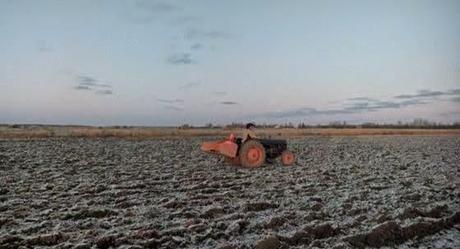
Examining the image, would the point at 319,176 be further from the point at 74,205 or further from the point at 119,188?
the point at 74,205

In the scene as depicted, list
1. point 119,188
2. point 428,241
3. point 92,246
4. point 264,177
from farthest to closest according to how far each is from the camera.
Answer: point 264,177 < point 119,188 < point 428,241 < point 92,246

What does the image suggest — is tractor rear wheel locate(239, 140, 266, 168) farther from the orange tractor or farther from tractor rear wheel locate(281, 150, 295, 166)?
tractor rear wheel locate(281, 150, 295, 166)

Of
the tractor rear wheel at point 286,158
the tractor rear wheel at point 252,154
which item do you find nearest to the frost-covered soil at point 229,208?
the tractor rear wheel at point 252,154

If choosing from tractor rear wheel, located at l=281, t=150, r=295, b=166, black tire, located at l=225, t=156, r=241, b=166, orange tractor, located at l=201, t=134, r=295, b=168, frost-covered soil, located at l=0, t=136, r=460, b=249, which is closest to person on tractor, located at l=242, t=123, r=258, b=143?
orange tractor, located at l=201, t=134, r=295, b=168

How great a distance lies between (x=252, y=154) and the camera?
14664 mm

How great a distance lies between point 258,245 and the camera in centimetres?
633

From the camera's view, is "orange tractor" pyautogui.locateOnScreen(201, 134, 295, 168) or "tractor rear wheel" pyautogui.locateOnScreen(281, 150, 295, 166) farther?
"tractor rear wheel" pyautogui.locateOnScreen(281, 150, 295, 166)

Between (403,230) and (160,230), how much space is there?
11.4 feet

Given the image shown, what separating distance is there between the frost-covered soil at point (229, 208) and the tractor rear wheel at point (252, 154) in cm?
31

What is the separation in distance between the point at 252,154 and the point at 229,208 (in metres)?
6.05

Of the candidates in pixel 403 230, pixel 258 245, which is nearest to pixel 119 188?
pixel 258 245

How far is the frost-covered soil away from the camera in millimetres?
6750

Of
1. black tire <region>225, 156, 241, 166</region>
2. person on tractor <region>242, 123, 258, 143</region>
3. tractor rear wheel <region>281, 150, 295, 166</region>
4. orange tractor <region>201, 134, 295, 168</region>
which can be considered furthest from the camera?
tractor rear wheel <region>281, 150, 295, 166</region>

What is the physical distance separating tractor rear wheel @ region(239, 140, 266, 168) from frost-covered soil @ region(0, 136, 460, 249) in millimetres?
315
